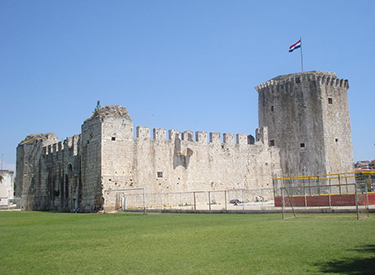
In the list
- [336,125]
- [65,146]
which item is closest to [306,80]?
[336,125]

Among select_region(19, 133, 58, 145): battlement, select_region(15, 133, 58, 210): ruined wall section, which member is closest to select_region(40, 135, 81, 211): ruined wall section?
select_region(15, 133, 58, 210): ruined wall section

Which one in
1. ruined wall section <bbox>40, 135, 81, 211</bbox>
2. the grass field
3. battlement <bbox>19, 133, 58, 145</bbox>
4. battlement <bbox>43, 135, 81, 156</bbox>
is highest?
battlement <bbox>19, 133, 58, 145</bbox>

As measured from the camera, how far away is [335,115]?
102 ft

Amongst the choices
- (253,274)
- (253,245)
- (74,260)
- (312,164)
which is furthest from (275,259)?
(312,164)

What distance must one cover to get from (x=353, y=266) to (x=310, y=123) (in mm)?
26228

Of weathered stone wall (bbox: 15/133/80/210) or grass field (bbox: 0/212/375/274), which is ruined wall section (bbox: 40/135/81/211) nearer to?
weathered stone wall (bbox: 15/133/80/210)

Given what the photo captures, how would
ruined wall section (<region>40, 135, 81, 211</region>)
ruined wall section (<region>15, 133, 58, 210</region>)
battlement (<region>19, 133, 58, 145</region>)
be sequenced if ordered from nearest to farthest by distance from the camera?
1. ruined wall section (<region>40, 135, 81, 211</region>)
2. ruined wall section (<region>15, 133, 58, 210</region>)
3. battlement (<region>19, 133, 58, 145</region>)

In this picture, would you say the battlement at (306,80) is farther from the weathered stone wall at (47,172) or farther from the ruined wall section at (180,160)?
the weathered stone wall at (47,172)

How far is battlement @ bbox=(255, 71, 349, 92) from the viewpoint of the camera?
30.8 m

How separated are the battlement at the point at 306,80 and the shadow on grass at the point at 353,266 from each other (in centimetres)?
2638

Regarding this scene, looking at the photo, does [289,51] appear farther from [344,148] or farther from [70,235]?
[70,235]

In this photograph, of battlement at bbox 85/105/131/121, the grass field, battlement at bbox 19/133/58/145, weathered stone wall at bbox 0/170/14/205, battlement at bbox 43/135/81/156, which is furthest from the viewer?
weathered stone wall at bbox 0/170/14/205

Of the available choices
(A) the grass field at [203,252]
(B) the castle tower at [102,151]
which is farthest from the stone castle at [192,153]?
(A) the grass field at [203,252]

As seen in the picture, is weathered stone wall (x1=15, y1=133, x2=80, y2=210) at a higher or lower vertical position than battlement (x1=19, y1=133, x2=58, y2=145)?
lower
